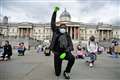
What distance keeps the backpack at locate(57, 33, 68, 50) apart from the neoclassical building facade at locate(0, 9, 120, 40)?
11764cm

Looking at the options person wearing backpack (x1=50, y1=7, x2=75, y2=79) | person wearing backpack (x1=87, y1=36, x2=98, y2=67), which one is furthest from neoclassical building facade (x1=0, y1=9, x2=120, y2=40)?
person wearing backpack (x1=50, y1=7, x2=75, y2=79)

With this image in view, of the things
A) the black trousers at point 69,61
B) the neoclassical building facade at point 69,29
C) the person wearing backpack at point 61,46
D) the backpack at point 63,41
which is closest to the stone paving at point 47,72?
the black trousers at point 69,61

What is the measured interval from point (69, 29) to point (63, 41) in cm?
11952

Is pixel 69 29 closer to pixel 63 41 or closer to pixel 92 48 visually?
pixel 92 48

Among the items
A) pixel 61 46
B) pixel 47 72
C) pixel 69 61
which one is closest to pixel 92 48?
pixel 47 72

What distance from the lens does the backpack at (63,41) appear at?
A: 7965mm

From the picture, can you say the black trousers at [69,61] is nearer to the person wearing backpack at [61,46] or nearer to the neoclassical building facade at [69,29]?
the person wearing backpack at [61,46]

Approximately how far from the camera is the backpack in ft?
26.1

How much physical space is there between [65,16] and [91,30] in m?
17.2

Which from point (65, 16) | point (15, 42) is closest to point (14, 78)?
point (15, 42)

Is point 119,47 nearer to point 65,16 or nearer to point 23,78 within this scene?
point 23,78

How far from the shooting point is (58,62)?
26.9 feet

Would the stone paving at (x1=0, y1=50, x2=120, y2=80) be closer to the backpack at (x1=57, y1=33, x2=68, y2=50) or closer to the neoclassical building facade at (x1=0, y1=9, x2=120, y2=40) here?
the backpack at (x1=57, y1=33, x2=68, y2=50)

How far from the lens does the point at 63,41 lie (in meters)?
7.99
